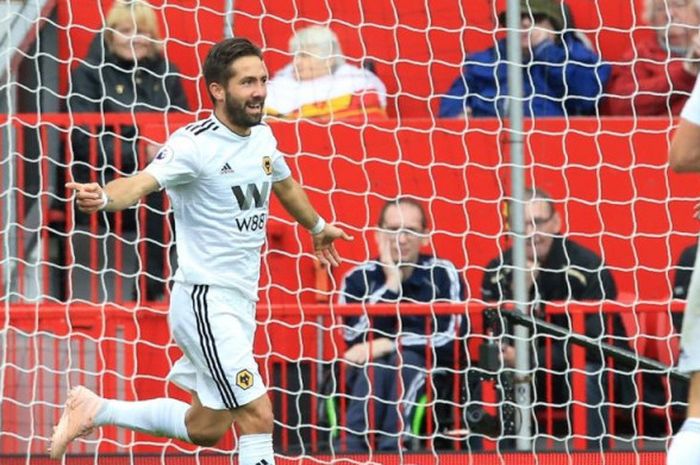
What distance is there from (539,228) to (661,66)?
A: 1.14 metres

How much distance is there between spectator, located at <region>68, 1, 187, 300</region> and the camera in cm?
811

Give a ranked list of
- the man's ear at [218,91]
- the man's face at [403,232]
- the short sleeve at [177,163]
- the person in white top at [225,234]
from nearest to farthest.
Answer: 1. the short sleeve at [177,163]
2. the person in white top at [225,234]
3. the man's ear at [218,91]
4. the man's face at [403,232]

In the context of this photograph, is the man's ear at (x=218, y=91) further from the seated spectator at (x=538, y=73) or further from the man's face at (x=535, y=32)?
the man's face at (x=535, y=32)

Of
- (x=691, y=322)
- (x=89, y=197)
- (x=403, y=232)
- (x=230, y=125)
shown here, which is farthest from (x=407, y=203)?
(x=691, y=322)

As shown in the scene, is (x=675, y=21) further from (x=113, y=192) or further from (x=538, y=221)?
(x=113, y=192)

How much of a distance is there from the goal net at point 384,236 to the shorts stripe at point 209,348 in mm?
1248

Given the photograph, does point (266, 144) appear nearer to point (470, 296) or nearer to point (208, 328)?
point (208, 328)

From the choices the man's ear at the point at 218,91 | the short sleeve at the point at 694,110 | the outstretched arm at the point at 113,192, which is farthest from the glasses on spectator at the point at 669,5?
the short sleeve at the point at 694,110

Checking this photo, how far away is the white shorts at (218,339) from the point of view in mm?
6293

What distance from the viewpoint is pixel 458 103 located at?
8.61 m

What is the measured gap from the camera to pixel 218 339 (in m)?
6.30

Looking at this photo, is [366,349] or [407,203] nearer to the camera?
[366,349]

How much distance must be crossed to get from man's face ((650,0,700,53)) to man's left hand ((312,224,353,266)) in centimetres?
213

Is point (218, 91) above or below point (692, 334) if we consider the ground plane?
above
